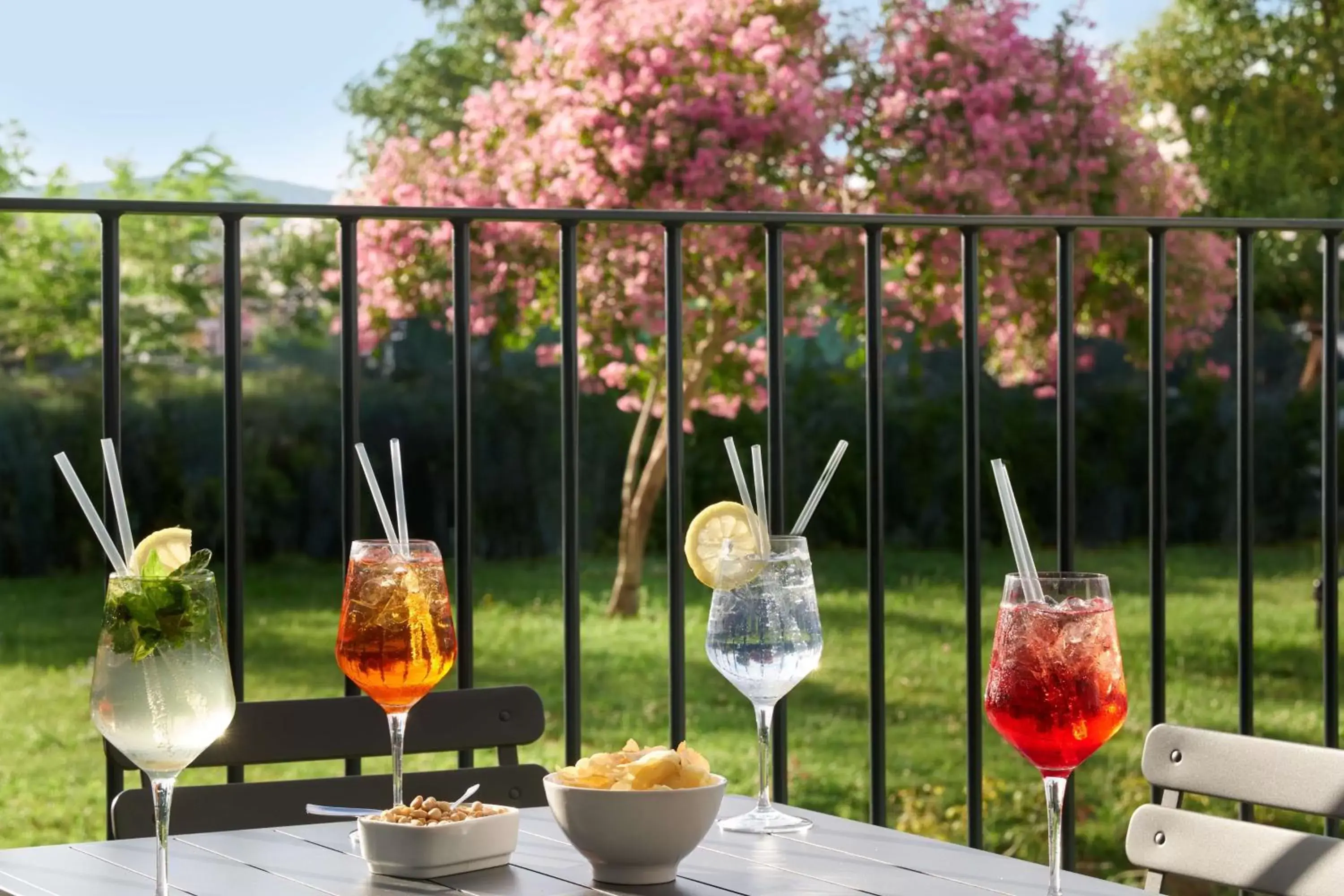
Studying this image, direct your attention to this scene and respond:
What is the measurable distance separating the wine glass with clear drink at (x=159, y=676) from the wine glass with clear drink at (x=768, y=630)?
0.39 meters

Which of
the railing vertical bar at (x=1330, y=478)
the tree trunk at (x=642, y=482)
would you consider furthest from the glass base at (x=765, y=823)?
the tree trunk at (x=642, y=482)

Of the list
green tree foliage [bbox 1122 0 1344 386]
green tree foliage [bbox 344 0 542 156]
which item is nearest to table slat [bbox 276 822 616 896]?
green tree foliage [bbox 344 0 542 156]

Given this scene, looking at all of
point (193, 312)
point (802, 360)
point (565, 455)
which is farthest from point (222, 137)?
point (565, 455)

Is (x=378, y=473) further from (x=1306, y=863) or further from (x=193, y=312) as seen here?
(x=1306, y=863)

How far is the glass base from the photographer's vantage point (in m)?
1.13

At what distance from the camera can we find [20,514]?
249 inches

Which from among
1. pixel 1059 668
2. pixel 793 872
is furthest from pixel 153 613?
pixel 1059 668

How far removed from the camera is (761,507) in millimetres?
1245

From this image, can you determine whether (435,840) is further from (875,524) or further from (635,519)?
(635,519)

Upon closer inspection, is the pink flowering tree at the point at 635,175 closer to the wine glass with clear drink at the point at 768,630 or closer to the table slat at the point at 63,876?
the wine glass with clear drink at the point at 768,630

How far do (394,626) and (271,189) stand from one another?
639 centimetres

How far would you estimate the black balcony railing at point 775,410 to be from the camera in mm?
Answer: 1649

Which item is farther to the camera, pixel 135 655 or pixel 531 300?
pixel 531 300

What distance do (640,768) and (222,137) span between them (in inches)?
257
